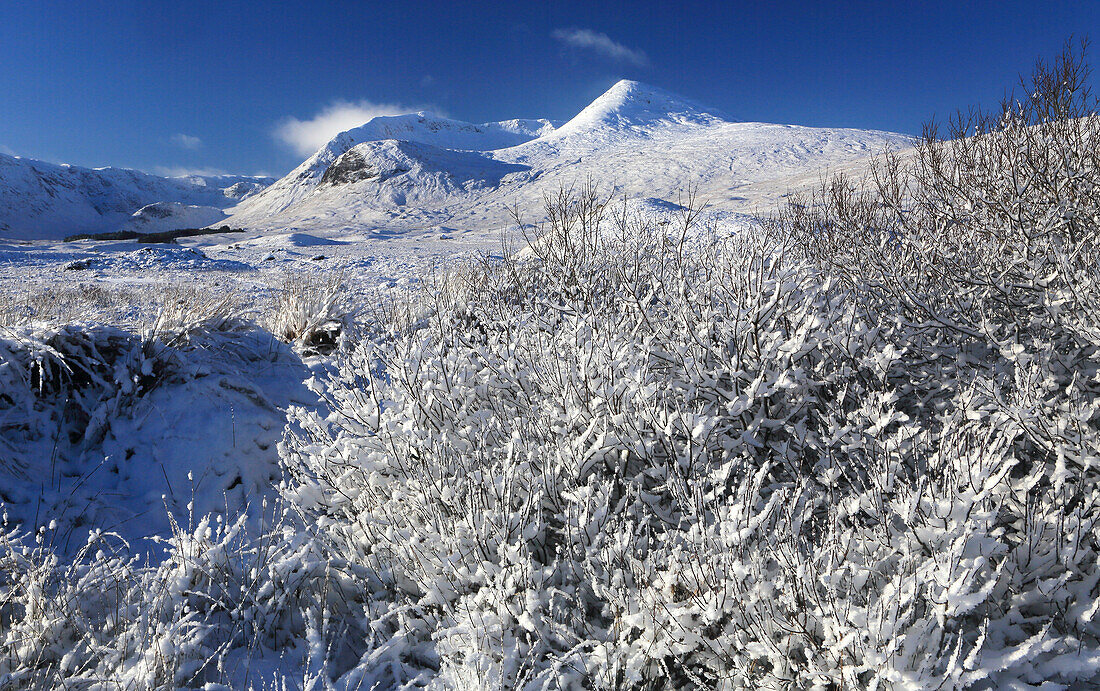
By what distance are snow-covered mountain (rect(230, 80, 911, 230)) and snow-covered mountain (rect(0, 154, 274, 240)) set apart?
54.4 ft

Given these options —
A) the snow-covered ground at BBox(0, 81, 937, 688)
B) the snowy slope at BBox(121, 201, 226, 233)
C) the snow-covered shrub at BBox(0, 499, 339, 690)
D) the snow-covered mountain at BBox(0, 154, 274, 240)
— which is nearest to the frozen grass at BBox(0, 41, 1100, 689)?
the snow-covered shrub at BBox(0, 499, 339, 690)

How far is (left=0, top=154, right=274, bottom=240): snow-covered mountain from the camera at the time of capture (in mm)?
53594

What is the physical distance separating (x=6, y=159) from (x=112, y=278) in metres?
80.5

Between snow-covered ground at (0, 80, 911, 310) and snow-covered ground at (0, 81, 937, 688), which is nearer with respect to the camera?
snow-covered ground at (0, 81, 937, 688)

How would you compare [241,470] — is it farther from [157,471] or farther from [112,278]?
[112,278]

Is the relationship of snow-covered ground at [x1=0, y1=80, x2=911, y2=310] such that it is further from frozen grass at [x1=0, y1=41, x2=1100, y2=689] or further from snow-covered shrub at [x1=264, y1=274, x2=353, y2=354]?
snow-covered shrub at [x1=264, y1=274, x2=353, y2=354]

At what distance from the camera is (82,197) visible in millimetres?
67812

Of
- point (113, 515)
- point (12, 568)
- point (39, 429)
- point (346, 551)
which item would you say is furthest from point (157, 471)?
point (346, 551)

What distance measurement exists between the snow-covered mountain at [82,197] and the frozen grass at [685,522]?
5652 centimetres

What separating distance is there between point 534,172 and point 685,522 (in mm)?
48764

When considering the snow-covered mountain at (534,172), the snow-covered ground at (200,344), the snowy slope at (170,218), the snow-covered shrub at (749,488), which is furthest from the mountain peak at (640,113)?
the snow-covered shrub at (749,488)

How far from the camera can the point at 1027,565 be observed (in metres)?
1.90

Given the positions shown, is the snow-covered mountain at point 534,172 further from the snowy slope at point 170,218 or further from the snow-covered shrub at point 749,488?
the snow-covered shrub at point 749,488

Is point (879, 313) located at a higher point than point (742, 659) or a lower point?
higher
